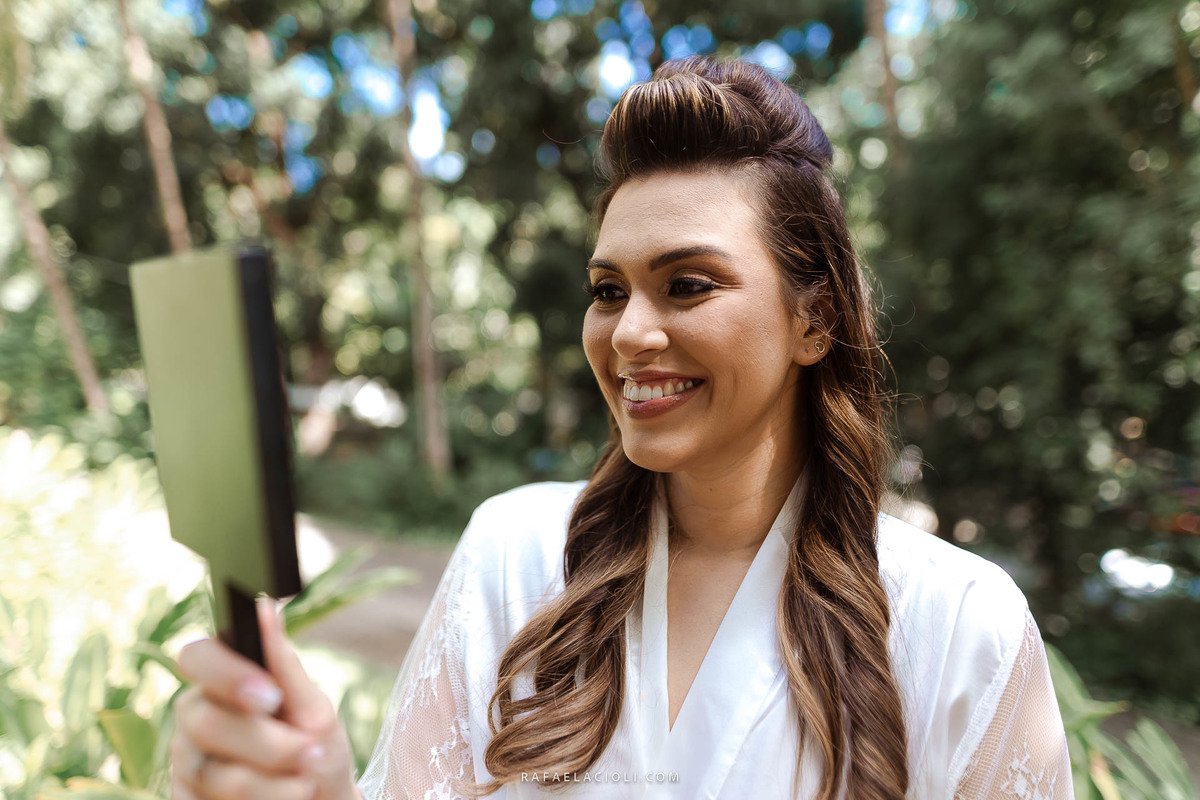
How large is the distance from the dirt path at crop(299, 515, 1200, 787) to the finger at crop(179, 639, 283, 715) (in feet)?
10.1

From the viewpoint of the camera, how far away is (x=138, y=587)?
4094 mm

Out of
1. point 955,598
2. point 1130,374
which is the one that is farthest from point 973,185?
point 955,598

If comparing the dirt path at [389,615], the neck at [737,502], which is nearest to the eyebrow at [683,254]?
the neck at [737,502]

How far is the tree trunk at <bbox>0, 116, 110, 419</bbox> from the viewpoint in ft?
35.5

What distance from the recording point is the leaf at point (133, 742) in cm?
190

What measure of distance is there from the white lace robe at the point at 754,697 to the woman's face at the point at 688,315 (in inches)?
10.5

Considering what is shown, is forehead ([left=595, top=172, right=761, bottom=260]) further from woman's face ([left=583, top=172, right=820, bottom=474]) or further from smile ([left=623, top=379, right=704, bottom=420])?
smile ([left=623, top=379, right=704, bottom=420])

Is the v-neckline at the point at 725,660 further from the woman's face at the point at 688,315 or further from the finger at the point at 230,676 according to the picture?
the finger at the point at 230,676

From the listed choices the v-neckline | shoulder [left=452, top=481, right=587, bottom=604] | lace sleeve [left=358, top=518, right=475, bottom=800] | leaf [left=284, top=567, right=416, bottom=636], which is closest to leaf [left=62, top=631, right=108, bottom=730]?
leaf [left=284, top=567, right=416, bottom=636]

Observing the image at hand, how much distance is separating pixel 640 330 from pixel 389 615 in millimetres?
6336

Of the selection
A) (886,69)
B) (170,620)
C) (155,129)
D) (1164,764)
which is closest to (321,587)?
(170,620)

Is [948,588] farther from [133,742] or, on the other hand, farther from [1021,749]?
[133,742]

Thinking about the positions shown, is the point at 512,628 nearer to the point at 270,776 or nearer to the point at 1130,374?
the point at 270,776

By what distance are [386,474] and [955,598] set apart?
11.2m
